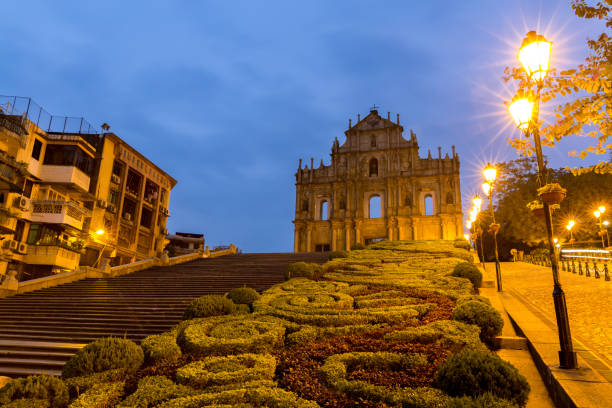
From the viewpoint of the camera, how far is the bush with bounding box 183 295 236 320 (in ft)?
37.3

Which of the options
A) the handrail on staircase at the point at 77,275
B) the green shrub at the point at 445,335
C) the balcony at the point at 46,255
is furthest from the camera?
the balcony at the point at 46,255

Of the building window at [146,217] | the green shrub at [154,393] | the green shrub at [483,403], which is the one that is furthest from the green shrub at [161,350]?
the building window at [146,217]

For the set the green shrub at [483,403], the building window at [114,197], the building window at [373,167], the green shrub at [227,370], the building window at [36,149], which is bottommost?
the green shrub at [227,370]

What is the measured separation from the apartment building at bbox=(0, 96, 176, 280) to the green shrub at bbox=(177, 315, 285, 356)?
17518 mm

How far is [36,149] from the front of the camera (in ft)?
105

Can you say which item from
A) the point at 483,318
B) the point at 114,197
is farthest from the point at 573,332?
the point at 114,197

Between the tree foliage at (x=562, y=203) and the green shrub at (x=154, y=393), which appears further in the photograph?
the tree foliage at (x=562, y=203)

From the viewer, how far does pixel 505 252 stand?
163 feet

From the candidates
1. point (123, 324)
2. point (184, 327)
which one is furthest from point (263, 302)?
→ point (123, 324)

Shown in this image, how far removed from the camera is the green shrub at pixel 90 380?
7.18m

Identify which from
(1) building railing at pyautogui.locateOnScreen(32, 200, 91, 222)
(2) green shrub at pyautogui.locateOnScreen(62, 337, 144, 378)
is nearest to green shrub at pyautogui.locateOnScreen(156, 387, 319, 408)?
(2) green shrub at pyautogui.locateOnScreen(62, 337, 144, 378)

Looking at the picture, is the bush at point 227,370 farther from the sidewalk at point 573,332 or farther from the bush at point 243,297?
the bush at point 243,297

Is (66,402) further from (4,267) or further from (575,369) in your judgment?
(4,267)

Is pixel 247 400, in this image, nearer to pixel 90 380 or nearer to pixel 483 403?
pixel 90 380
